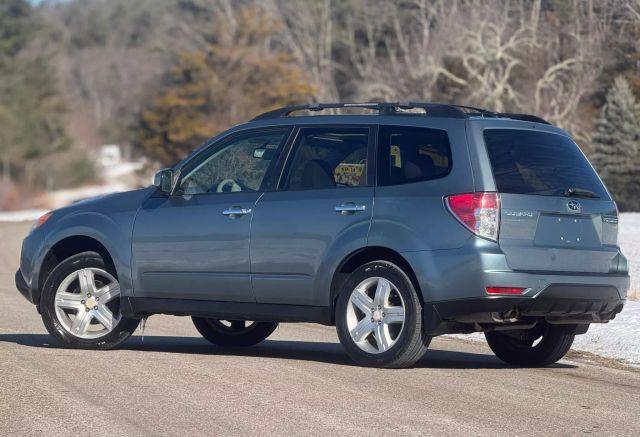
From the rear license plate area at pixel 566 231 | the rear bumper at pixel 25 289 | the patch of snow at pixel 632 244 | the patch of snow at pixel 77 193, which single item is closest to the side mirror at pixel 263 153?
the rear license plate area at pixel 566 231

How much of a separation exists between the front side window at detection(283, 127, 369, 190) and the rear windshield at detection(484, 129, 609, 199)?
0.98 meters

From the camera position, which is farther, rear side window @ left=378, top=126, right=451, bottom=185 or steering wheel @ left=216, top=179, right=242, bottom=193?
steering wheel @ left=216, top=179, right=242, bottom=193

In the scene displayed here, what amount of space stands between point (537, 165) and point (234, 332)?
10.9 feet

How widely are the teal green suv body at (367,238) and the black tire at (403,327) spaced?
1 centimetres

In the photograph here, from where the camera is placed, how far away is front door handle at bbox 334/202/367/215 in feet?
30.1

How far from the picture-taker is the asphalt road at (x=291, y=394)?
695cm

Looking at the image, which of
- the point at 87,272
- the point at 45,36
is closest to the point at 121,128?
the point at 45,36

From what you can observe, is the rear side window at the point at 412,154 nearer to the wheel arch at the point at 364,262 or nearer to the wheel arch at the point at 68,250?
the wheel arch at the point at 364,262

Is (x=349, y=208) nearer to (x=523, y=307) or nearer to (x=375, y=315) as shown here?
(x=375, y=315)

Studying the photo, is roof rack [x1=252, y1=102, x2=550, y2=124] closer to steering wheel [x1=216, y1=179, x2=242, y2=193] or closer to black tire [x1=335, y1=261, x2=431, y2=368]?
steering wheel [x1=216, y1=179, x2=242, y2=193]

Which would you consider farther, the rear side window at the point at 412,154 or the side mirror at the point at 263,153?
the side mirror at the point at 263,153

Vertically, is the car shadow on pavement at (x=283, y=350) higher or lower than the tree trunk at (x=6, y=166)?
higher

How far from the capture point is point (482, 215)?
8656 millimetres

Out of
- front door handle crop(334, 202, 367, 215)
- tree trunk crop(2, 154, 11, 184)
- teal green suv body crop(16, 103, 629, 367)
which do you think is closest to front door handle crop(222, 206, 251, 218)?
teal green suv body crop(16, 103, 629, 367)
